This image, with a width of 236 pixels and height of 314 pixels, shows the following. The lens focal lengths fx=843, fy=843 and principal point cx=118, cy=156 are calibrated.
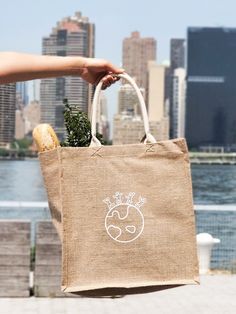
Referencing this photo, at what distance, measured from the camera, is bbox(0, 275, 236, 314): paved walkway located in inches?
252

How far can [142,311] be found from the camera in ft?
21.1

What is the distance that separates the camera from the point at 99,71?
2.10 meters

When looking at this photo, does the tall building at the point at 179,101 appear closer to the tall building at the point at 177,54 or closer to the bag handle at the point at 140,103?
the tall building at the point at 177,54

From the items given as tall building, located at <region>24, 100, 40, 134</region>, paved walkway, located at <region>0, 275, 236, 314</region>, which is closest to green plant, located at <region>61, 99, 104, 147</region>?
paved walkway, located at <region>0, 275, 236, 314</region>

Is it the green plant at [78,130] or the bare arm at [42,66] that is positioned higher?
the bare arm at [42,66]

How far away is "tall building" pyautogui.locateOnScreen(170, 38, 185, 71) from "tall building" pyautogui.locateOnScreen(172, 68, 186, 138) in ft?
19.4

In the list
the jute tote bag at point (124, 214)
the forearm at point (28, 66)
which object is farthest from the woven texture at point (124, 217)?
the forearm at point (28, 66)

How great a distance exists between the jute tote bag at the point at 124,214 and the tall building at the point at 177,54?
536ft

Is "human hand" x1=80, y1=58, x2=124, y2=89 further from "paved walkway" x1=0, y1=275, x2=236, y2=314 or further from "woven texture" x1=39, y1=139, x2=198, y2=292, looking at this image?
"paved walkway" x1=0, y1=275, x2=236, y2=314

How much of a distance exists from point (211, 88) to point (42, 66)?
143 metres

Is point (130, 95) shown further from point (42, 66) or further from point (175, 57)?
point (175, 57)

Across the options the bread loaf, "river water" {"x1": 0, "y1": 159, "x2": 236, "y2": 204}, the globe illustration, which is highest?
the bread loaf

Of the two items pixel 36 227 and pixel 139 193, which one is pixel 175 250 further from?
pixel 36 227

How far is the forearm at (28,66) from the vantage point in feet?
6.10
